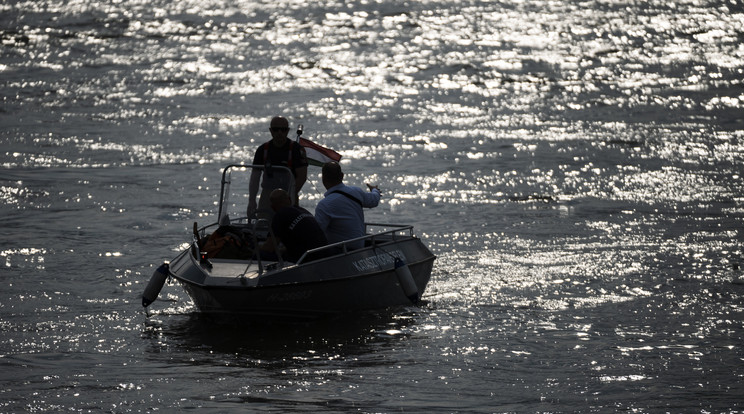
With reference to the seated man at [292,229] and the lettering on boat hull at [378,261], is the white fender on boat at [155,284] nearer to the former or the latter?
the seated man at [292,229]

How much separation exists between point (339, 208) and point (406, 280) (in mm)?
1064

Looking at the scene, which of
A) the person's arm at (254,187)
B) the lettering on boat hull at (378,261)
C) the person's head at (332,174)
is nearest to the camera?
the lettering on boat hull at (378,261)

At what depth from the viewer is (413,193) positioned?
923 inches

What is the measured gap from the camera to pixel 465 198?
22953 mm

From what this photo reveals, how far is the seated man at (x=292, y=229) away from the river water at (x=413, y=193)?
0.88 metres

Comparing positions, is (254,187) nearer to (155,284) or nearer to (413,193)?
(155,284)

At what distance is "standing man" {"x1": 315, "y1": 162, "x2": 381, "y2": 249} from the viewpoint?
44.8 feet

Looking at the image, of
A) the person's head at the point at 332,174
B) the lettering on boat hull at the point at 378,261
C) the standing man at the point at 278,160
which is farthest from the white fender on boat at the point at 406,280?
the standing man at the point at 278,160

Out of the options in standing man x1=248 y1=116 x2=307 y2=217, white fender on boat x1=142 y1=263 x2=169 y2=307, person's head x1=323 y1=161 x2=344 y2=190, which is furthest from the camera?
standing man x1=248 y1=116 x2=307 y2=217

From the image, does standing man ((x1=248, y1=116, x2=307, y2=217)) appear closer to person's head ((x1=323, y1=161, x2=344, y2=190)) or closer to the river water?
person's head ((x1=323, y1=161, x2=344, y2=190))

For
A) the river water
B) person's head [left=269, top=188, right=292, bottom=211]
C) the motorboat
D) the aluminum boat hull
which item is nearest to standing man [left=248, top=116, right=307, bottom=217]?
the motorboat

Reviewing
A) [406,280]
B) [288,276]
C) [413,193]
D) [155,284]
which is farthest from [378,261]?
[413,193]

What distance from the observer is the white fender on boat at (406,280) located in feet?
44.9

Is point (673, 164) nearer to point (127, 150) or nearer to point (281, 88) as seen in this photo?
point (127, 150)
